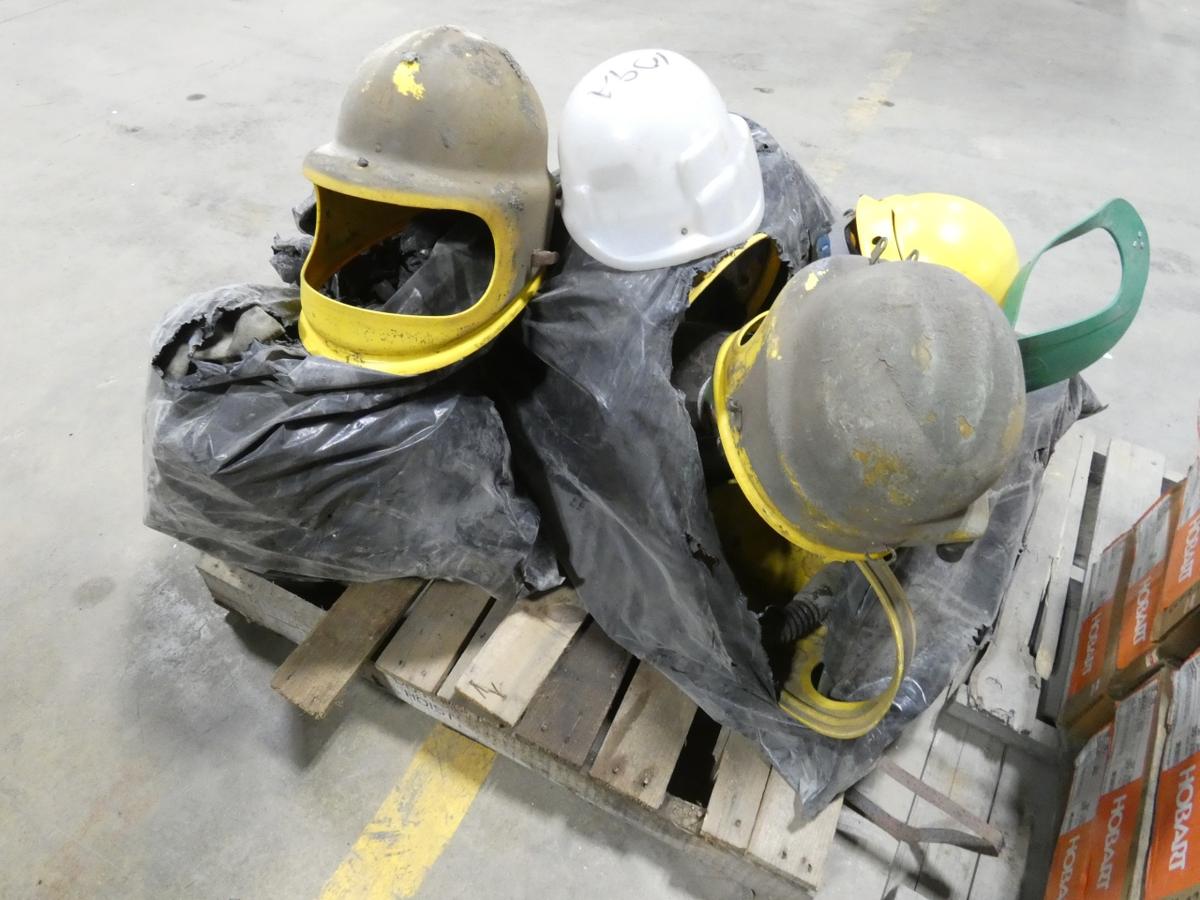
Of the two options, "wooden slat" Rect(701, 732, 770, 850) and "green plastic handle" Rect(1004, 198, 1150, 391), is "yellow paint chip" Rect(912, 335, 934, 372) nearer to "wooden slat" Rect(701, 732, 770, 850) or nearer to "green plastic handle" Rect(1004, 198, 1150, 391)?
"green plastic handle" Rect(1004, 198, 1150, 391)

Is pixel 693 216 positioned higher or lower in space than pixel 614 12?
higher

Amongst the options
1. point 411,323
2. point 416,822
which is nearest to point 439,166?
point 411,323

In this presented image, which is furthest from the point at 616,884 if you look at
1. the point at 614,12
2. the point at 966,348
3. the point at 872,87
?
the point at 614,12

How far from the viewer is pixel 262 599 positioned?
1.68 m

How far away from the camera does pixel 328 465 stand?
1324 millimetres

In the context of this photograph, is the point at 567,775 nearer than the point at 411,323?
No

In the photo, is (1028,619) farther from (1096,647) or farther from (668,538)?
(668,538)

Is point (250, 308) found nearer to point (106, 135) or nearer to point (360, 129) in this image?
point (360, 129)

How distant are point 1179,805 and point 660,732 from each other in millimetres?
843

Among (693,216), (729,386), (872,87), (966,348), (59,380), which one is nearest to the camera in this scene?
(966,348)

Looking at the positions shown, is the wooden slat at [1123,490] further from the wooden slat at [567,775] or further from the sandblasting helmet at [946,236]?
the wooden slat at [567,775]

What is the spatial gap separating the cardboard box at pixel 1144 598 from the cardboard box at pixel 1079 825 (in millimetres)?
123

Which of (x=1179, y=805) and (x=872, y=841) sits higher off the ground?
(x=1179, y=805)

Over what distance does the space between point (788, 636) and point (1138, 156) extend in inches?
152
